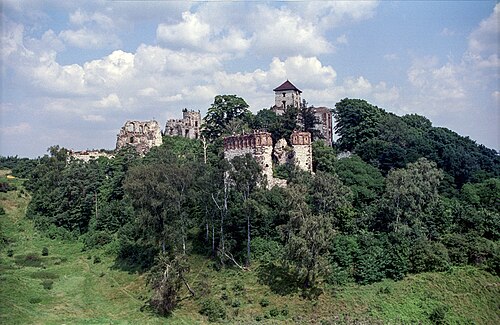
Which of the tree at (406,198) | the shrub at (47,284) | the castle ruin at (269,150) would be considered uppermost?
the castle ruin at (269,150)

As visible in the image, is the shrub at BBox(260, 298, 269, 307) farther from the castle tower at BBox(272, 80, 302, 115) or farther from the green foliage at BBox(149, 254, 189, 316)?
the castle tower at BBox(272, 80, 302, 115)

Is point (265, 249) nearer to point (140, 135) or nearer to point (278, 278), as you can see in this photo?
point (278, 278)

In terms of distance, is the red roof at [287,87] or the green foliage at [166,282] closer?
the green foliage at [166,282]

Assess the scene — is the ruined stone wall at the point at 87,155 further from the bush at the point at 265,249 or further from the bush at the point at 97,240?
the bush at the point at 265,249

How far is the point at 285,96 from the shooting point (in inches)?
2726

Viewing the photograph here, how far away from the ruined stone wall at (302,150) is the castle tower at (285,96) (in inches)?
841

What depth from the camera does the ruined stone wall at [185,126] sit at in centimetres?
7238

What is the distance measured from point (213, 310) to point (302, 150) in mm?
20431

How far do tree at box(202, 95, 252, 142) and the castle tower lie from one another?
826 cm

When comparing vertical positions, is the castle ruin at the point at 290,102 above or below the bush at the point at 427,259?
above

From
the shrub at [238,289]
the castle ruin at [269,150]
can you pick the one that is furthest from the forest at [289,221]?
the shrub at [238,289]

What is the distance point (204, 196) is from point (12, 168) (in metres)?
50.0

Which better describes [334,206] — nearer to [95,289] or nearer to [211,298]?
[211,298]

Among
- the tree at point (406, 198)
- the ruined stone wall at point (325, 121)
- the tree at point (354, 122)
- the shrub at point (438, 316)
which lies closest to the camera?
the shrub at point (438, 316)
